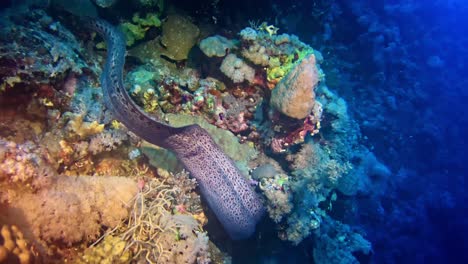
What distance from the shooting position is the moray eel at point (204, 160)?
183 inches

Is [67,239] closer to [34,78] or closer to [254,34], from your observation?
[34,78]

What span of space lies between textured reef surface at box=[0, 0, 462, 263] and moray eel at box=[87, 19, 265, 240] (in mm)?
27

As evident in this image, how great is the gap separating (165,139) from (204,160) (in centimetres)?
81

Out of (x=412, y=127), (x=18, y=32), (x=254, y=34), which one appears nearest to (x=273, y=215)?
(x=254, y=34)

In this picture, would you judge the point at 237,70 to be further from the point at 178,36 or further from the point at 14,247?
the point at 14,247

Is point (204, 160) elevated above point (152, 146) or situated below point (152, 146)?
above

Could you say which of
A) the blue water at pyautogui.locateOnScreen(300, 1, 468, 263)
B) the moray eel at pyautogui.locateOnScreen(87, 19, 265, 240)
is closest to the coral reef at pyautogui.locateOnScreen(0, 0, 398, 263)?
the moray eel at pyautogui.locateOnScreen(87, 19, 265, 240)

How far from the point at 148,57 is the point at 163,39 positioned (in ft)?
1.86

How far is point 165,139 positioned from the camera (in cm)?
474

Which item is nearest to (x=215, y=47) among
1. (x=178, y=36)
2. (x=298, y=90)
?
(x=178, y=36)

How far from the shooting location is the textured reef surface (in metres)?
3.12

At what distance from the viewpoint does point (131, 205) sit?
3.64 meters

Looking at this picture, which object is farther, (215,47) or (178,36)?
(178,36)

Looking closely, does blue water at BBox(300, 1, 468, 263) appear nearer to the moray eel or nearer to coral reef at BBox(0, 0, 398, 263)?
coral reef at BBox(0, 0, 398, 263)
